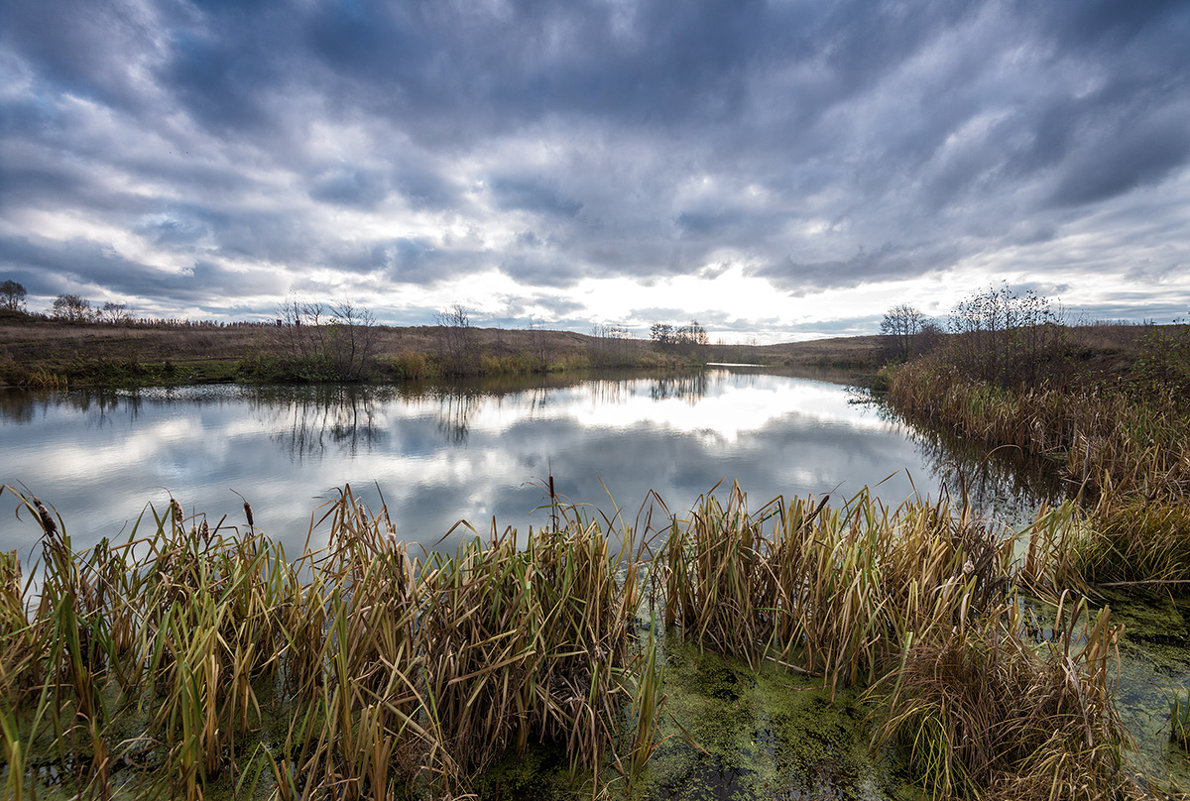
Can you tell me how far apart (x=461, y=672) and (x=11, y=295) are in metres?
83.7

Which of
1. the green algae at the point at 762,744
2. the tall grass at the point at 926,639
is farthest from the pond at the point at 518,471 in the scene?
the tall grass at the point at 926,639

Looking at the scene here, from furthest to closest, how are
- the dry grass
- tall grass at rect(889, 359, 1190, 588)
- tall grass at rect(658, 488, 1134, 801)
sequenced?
tall grass at rect(889, 359, 1190, 588), tall grass at rect(658, 488, 1134, 801), the dry grass

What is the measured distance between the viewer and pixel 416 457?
10000mm

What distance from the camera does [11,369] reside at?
64.3ft

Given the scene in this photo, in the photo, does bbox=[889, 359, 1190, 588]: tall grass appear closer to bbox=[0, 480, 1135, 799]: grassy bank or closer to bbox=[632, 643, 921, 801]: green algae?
bbox=[0, 480, 1135, 799]: grassy bank

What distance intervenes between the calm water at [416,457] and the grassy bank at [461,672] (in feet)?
3.88

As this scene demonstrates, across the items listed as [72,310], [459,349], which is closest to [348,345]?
[459,349]

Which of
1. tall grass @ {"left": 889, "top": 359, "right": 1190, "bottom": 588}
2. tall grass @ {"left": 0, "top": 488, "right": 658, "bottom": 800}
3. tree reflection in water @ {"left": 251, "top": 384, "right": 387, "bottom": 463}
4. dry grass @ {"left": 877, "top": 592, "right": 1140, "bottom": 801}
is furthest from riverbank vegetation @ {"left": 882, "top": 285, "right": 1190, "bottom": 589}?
tree reflection in water @ {"left": 251, "top": 384, "right": 387, "bottom": 463}

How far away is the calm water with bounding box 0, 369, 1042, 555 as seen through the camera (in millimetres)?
6770

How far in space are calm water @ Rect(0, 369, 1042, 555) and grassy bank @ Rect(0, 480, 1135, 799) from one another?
1.18 meters

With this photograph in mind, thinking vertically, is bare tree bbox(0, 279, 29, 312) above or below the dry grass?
above

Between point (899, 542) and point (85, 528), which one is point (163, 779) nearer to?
point (899, 542)

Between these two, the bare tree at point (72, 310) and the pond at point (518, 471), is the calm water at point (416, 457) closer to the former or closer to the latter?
the pond at point (518, 471)

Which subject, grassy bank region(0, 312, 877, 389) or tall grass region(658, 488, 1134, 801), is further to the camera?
grassy bank region(0, 312, 877, 389)
